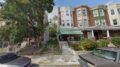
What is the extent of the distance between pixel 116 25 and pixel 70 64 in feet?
79.9

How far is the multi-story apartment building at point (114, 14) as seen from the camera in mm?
32656

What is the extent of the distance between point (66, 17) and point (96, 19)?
716 cm

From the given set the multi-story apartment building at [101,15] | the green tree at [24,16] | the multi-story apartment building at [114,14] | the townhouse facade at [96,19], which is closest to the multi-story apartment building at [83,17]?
the townhouse facade at [96,19]

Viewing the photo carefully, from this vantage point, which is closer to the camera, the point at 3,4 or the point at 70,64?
the point at 70,64

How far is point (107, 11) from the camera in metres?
34.5

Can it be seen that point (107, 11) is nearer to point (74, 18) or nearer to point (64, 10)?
point (74, 18)

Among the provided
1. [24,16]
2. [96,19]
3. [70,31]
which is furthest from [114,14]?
[24,16]

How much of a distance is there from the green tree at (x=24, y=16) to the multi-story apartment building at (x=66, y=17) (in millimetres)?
16610

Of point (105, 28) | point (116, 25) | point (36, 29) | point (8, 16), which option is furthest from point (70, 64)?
point (116, 25)

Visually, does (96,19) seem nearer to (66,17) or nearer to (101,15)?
(101,15)

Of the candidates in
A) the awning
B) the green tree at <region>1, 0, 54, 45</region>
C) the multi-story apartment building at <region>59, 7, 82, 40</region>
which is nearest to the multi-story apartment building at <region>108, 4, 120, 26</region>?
the awning

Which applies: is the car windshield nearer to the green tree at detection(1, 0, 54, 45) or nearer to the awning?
the green tree at detection(1, 0, 54, 45)

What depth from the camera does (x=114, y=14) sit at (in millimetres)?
33344

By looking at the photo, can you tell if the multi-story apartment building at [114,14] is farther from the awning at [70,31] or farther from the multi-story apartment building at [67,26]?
the multi-story apartment building at [67,26]
